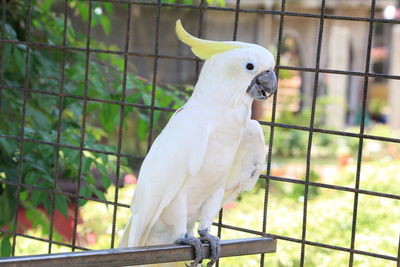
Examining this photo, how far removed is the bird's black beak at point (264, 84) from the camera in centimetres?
135

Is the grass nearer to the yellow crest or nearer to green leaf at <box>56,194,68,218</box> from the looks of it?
green leaf at <box>56,194,68,218</box>

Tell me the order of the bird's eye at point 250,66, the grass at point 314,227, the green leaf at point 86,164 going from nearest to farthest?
the bird's eye at point 250,66 < the green leaf at point 86,164 < the grass at point 314,227

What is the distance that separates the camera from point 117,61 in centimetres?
229

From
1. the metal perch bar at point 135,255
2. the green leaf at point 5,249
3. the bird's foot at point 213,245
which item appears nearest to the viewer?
the metal perch bar at point 135,255

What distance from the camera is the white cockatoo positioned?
1360mm

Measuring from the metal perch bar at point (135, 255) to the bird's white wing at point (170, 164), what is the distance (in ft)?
0.41

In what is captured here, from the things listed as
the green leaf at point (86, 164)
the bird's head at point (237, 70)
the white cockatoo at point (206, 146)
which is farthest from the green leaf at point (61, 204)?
the bird's head at point (237, 70)

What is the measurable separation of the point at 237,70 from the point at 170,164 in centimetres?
25

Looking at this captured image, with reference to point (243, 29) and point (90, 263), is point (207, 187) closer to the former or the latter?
point (90, 263)

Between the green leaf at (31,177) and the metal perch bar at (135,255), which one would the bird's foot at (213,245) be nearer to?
the metal perch bar at (135,255)

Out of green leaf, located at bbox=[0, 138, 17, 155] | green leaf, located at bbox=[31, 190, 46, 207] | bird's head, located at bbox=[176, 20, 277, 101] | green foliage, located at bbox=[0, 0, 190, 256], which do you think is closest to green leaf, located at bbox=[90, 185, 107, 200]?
green foliage, located at bbox=[0, 0, 190, 256]

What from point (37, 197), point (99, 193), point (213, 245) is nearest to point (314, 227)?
point (99, 193)

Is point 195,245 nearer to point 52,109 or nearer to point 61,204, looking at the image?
point 61,204

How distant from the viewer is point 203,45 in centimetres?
140
